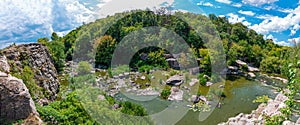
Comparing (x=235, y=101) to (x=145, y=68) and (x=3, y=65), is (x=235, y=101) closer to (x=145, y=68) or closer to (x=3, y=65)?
(x=145, y=68)

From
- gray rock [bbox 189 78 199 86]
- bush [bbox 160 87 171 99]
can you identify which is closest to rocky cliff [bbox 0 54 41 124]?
bush [bbox 160 87 171 99]

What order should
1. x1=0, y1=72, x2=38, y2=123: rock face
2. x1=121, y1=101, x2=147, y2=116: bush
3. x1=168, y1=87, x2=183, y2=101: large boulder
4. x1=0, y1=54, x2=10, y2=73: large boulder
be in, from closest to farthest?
x1=0, y1=72, x2=38, y2=123: rock face, x1=0, y1=54, x2=10, y2=73: large boulder, x1=121, y1=101, x2=147, y2=116: bush, x1=168, y1=87, x2=183, y2=101: large boulder

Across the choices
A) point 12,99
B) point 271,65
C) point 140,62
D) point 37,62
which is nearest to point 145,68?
point 140,62

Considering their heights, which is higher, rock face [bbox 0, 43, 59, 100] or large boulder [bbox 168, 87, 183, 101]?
rock face [bbox 0, 43, 59, 100]

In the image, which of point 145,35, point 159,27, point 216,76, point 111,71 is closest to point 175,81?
point 216,76

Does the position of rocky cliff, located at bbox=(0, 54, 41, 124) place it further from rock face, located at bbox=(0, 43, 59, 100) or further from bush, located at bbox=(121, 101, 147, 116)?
bush, located at bbox=(121, 101, 147, 116)

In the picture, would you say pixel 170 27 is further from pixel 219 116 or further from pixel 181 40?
pixel 219 116

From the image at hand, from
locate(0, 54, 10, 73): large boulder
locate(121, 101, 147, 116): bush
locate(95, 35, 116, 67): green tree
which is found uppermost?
locate(0, 54, 10, 73): large boulder

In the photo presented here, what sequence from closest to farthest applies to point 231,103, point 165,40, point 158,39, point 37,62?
1. point 37,62
2. point 231,103
3. point 165,40
4. point 158,39
